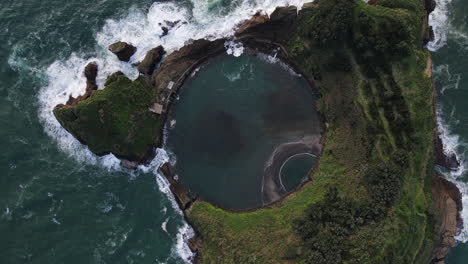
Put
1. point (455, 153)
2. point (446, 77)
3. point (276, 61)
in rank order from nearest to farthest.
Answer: point (455, 153), point (446, 77), point (276, 61)

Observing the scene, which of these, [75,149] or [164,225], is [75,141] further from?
[164,225]

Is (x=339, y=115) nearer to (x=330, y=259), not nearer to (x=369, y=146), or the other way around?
(x=369, y=146)

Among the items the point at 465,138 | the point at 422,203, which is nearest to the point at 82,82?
the point at 422,203

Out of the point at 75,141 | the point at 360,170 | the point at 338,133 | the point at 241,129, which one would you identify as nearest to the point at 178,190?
the point at 241,129

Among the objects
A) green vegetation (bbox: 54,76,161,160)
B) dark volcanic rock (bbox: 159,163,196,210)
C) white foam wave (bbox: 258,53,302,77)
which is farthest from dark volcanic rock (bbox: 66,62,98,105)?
white foam wave (bbox: 258,53,302,77)

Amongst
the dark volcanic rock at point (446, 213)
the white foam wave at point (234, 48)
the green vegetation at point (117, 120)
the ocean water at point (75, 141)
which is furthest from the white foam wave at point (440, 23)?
the green vegetation at point (117, 120)

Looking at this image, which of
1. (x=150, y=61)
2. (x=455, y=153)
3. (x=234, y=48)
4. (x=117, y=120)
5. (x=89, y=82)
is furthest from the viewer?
(x=234, y=48)

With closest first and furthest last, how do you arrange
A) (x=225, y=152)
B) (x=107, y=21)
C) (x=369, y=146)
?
(x=369, y=146), (x=225, y=152), (x=107, y=21)
